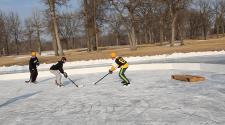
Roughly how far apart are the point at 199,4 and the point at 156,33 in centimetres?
1312

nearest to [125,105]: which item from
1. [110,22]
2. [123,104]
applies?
[123,104]

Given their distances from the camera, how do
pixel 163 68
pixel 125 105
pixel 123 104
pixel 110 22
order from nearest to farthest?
pixel 125 105 → pixel 123 104 → pixel 163 68 → pixel 110 22

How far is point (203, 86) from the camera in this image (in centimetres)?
1159

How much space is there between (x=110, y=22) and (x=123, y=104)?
33.2 meters

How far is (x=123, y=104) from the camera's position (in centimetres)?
952

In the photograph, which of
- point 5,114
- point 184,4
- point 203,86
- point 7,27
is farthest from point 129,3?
point 7,27

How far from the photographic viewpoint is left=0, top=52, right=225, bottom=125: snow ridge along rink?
7.64 metres

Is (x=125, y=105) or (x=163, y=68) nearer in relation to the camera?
(x=125, y=105)

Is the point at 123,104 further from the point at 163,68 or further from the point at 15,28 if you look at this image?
the point at 15,28

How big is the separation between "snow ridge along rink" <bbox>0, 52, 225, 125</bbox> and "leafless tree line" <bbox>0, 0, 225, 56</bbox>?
2466cm

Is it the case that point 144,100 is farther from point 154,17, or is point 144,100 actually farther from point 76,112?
point 154,17

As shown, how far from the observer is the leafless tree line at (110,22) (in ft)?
126

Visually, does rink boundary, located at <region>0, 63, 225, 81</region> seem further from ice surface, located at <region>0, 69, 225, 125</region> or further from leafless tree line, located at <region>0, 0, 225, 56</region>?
leafless tree line, located at <region>0, 0, 225, 56</region>

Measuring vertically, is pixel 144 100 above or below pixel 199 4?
below
